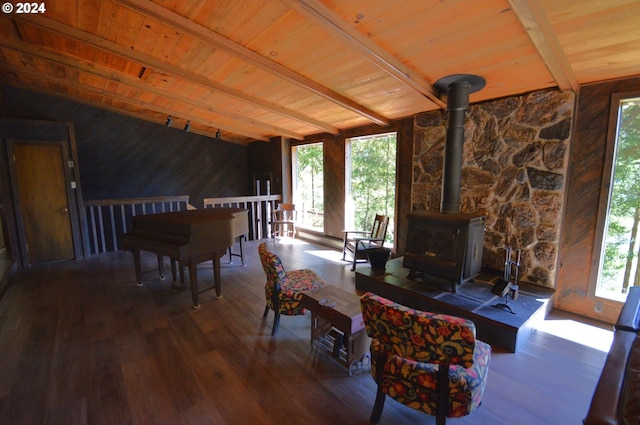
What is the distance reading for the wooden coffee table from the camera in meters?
2.02

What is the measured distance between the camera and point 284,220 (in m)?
6.84

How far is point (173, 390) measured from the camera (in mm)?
1973

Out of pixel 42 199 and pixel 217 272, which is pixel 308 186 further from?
pixel 42 199

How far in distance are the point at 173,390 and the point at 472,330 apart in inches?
78.5

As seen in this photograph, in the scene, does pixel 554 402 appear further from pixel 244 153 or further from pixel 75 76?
pixel 244 153

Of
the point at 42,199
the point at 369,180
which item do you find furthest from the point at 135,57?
the point at 369,180

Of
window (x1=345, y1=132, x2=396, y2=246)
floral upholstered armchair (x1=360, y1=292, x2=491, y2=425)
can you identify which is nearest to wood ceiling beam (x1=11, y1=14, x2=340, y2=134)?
window (x1=345, y1=132, x2=396, y2=246)

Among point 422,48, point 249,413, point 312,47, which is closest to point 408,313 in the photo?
point 249,413

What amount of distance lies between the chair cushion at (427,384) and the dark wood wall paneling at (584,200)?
7.30ft

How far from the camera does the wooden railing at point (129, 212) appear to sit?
5348 millimetres

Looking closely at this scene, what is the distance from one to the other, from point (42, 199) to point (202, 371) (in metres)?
4.76

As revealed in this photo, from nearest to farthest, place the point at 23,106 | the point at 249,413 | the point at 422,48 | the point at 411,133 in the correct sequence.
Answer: the point at 249,413, the point at 422,48, the point at 411,133, the point at 23,106

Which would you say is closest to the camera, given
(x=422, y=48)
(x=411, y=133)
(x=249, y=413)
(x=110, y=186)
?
(x=249, y=413)

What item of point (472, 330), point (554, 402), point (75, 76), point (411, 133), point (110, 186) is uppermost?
point (75, 76)
